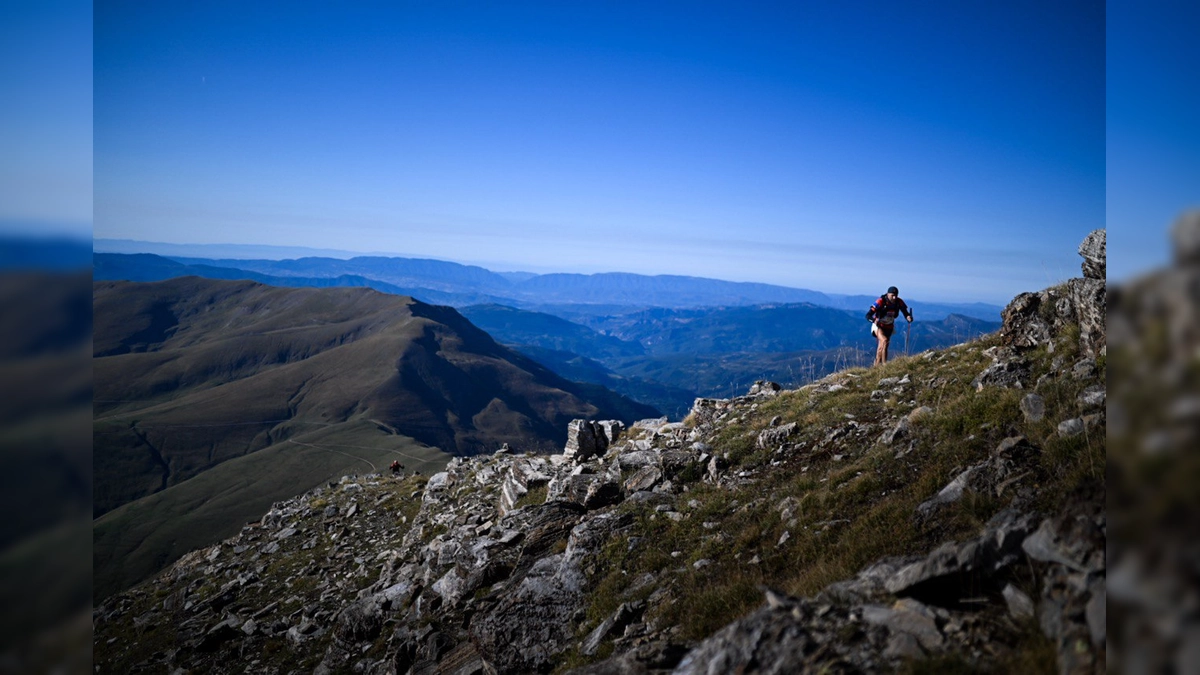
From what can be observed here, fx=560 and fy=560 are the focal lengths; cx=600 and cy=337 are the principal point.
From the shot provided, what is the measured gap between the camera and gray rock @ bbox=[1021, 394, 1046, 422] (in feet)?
30.4

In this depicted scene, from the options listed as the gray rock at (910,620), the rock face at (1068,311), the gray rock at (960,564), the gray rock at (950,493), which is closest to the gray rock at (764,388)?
the rock face at (1068,311)

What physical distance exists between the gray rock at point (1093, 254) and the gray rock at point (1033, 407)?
4.06 meters

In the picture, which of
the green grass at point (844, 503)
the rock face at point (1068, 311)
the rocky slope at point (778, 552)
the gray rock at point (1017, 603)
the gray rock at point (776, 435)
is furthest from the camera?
the gray rock at point (776, 435)

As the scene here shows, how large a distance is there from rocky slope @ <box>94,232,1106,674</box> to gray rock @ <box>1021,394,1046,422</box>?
0.11ft

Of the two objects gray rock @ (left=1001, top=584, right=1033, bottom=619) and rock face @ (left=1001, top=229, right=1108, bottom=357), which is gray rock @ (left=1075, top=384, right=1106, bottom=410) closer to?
rock face @ (left=1001, top=229, right=1108, bottom=357)

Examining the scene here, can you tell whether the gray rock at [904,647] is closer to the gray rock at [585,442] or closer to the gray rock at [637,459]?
the gray rock at [637,459]

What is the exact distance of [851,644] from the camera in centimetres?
516

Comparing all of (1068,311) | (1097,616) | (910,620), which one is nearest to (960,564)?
(910,620)

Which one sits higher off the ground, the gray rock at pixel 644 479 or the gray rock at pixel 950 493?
the gray rock at pixel 950 493

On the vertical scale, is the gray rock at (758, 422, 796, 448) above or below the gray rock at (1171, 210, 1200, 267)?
below

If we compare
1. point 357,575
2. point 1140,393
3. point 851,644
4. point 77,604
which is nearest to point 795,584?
point 851,644

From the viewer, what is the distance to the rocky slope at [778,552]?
5.09 metres

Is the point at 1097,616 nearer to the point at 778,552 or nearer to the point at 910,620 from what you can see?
the point at 910,620

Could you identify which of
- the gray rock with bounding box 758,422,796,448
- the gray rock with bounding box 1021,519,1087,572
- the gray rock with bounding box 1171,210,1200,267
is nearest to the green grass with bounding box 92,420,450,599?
the gray rock with bounding box 758,422,796,448
